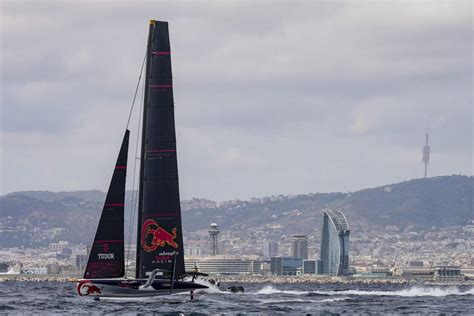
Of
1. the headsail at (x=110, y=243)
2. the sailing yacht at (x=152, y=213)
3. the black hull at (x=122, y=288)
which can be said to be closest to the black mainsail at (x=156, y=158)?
the sailing yacht at (x=152, y=213)

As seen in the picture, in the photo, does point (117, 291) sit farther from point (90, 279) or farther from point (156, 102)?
point (156, 102)

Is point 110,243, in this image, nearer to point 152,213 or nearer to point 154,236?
point 154,236

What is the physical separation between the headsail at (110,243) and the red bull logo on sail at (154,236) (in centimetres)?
134

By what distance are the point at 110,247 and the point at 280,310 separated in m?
9.75

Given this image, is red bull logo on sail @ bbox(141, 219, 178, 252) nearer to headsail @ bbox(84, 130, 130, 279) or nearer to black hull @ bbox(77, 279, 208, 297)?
headsail @ bbox(84, 130, 130, 279)

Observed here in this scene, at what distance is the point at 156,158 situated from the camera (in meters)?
72.4

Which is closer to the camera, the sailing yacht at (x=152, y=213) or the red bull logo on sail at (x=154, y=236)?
the sailing yacht at (x=152, y=213)

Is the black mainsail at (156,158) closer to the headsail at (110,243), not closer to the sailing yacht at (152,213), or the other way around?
the sailing yacht at (152,213)

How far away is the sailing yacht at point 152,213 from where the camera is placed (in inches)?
2847

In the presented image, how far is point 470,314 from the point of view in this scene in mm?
74188

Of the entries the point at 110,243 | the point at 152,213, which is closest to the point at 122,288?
the point at 110,243

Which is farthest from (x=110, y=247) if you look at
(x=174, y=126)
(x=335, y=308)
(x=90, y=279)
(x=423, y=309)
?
(x=423, y=309)

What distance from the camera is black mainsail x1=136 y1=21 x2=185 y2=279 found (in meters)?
72.4

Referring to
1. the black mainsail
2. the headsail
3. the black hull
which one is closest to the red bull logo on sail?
the black mainsail
